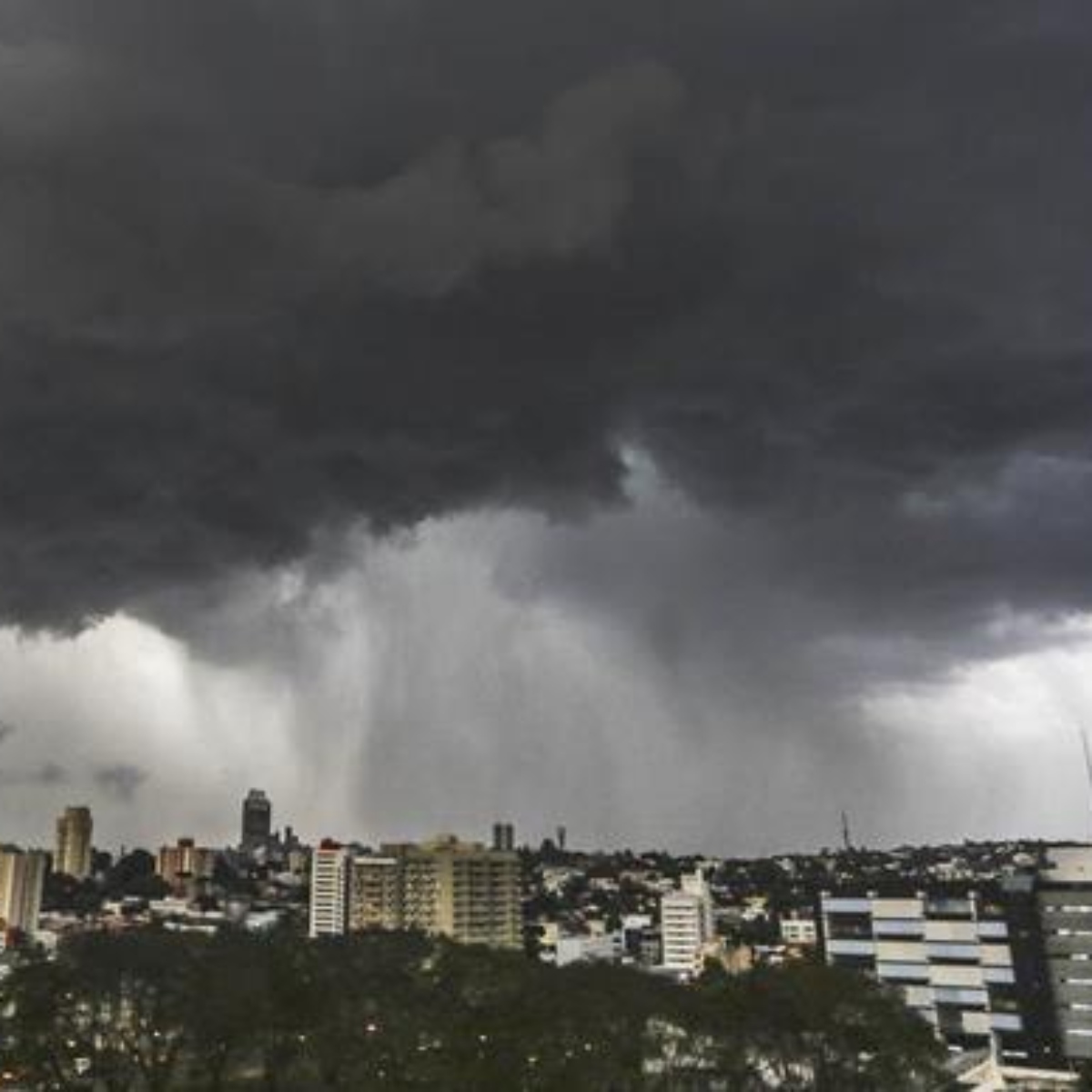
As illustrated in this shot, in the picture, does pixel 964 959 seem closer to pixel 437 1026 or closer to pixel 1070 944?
pixel 1070 944

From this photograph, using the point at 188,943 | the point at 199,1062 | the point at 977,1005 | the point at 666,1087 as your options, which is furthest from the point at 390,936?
the point at 977,1005

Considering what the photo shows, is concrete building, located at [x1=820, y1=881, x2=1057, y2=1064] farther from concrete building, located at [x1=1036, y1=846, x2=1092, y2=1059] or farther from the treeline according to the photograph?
the treeline

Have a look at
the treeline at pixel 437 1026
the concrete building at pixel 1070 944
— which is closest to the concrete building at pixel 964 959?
the concrete building at pixel 1070 944

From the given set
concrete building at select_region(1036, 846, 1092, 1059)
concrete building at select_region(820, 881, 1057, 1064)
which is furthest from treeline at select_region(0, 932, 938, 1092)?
concrete building at select_region(820, 881, 1057, 1064)

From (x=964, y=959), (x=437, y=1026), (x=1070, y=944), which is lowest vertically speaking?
(x=437, y=1026)

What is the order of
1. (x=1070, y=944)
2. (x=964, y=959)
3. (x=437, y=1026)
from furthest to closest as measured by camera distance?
(x=964, y=959) < (x=1070, y=944) < (x=437, y=1026)

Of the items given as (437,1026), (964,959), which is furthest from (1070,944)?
(437,1026)
